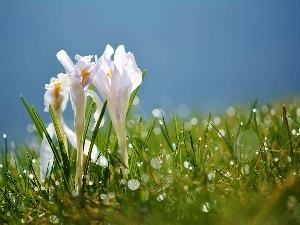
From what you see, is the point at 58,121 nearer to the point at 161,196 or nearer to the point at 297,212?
the point at 161,196

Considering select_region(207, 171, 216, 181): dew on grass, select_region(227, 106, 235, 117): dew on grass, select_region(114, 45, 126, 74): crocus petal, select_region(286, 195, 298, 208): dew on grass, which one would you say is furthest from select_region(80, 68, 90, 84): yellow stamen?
select_region(227, 106, 235, 117): dew on grass

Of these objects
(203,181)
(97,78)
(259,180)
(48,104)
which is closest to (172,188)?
(203,181)

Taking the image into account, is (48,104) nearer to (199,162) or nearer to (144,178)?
(144,178)

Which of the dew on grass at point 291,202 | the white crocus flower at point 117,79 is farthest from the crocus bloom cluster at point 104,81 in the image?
the dew on grass at point 291,202

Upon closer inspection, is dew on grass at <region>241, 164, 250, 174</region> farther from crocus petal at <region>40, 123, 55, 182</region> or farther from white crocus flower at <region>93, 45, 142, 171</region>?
crocus petal at <region>40, 123, 55, 182</region>

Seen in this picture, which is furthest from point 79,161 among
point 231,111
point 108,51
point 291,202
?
point 231,111

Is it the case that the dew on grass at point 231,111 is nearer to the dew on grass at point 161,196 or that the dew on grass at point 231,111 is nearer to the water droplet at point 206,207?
the dew on grass at point 161,196
